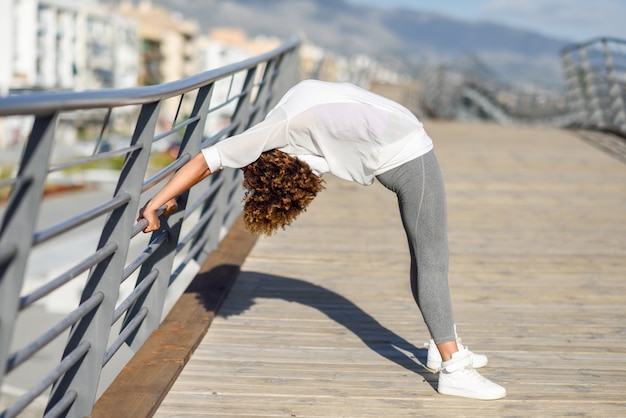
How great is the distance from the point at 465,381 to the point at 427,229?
598 mm

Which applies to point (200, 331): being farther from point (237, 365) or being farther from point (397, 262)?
point (397, 262)

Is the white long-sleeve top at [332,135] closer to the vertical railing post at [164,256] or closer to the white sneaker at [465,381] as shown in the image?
the white sneaker at [465,381]

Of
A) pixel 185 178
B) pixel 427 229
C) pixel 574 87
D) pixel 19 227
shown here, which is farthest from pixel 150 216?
pixel 574 87

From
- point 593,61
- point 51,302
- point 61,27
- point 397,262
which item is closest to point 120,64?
point 61,27

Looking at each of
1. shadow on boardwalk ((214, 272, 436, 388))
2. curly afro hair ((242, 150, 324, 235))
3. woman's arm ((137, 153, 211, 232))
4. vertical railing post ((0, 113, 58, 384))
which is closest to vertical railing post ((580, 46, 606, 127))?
shadow on boardwalk ((214, 272, 436, 388))

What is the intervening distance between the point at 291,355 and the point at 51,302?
2776 cm

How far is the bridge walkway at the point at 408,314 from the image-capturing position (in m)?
3.85

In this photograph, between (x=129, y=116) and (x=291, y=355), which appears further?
(x=129, y=116)

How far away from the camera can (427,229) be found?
12.4ft

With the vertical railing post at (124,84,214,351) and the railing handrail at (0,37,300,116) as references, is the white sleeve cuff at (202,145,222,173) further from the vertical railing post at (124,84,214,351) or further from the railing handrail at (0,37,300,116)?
the vertical railing post at (124,84,214,351)

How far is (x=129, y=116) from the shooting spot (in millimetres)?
108312

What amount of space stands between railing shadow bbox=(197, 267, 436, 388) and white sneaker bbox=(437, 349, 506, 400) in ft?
0.59

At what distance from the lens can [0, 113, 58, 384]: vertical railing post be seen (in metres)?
2.46

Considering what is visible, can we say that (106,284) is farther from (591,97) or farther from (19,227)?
(591,97)
